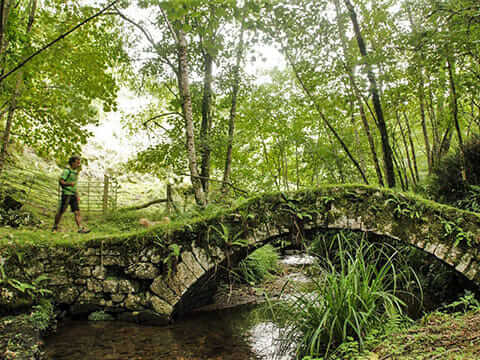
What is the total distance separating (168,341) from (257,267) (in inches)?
133

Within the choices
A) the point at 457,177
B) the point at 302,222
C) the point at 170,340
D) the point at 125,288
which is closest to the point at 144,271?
the point at 125,288

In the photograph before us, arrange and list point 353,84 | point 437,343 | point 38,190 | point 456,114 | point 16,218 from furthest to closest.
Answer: point 38,190, point 16,218, point 353,84, point 456,114, point 437,343

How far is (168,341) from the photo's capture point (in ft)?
13.6

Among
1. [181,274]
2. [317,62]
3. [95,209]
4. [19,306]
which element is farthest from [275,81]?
[19,306]

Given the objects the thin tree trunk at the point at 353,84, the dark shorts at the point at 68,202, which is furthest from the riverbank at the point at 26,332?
the thin tree trunk at the point at 353,84

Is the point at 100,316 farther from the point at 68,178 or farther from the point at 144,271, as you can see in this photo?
the point at 68,178

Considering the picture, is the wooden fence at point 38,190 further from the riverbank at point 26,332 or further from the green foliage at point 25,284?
the riverbank at point 26,332

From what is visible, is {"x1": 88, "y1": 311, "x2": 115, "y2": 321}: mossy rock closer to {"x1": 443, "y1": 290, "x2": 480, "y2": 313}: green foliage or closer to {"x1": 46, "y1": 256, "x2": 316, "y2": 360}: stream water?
{"x1": 46, "y1": 256, "x2": 316, "y2": 360}: stream water

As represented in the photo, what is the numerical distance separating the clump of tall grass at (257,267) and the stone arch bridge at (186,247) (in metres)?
2.14

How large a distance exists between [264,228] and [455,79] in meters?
5.18

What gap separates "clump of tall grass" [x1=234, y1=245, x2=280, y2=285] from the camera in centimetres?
696

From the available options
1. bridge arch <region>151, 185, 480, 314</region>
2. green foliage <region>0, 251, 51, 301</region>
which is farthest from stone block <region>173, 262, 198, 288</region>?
green foliage <region>0, 251, 51, 301</region>

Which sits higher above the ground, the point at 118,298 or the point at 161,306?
the point at 118,298

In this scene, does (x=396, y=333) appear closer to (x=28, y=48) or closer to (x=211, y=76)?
(x=28, y=48)
